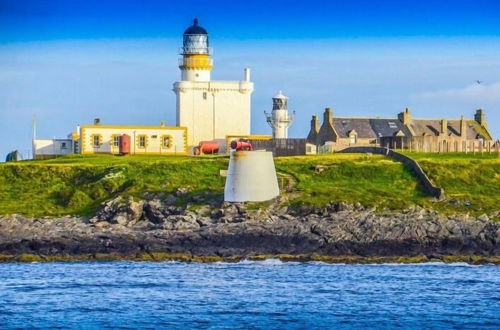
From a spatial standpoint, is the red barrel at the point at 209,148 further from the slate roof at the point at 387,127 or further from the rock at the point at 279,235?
the rock at the point at 279,235

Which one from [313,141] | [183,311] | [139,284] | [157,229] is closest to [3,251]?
[157,229]

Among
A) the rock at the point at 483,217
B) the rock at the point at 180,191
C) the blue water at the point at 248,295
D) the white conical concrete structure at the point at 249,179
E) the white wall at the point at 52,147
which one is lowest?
the blue water at the point at 248,295

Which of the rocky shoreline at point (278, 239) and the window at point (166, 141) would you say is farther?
the window at point (166, 141)

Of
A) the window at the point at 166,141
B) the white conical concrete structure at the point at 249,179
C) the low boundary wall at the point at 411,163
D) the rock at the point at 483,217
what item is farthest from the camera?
the window at the point at 166,141

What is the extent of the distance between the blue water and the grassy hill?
1050cm

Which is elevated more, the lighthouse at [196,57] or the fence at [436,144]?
the lighthouse at [196,57]

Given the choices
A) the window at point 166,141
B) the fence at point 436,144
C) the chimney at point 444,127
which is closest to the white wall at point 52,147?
the window at point 166,141

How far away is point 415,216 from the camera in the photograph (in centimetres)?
6425

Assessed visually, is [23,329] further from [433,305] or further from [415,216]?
[415,216]

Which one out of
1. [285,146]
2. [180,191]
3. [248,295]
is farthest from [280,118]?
[248,295]

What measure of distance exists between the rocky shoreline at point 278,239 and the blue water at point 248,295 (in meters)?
1.78

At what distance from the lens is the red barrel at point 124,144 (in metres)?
83.4

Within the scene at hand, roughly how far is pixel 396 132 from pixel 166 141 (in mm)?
18500

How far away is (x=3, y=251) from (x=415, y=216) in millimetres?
19918
